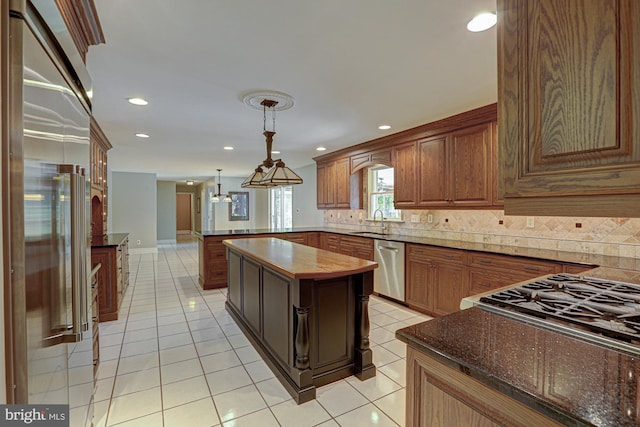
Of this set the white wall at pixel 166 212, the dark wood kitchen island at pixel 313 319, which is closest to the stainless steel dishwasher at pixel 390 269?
the dark wood kitchen island at pixel 313 319

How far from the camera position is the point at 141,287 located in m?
5.00

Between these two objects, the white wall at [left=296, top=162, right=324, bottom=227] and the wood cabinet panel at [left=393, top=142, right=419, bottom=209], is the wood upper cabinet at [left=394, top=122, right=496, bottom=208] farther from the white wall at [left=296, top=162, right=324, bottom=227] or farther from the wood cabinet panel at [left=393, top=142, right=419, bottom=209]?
the white wall at [left=296, top=162, right=324, bottom=227]

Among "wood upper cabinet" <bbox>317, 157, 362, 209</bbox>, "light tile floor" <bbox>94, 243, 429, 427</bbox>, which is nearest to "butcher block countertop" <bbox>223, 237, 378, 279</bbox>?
"light tile floor" <bbox>94, 243, 429, 427</bbox>

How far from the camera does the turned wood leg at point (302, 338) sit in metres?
2.10

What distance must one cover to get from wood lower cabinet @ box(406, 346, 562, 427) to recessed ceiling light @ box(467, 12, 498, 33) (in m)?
1.82

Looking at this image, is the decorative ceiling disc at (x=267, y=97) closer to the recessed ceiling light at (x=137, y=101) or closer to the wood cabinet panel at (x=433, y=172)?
the recessed ceiling light at (x=137, y=101)

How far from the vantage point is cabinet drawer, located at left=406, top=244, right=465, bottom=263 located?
3.28m

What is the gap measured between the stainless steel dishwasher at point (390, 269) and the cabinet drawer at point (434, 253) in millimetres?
160

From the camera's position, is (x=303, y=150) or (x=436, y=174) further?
(x=303, y=150)

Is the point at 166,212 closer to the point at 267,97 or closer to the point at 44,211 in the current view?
Answer: the point at 267,97

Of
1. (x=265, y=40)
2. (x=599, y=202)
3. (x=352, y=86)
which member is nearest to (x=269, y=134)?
(x=352, y=86)

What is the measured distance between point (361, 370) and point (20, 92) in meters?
2.44

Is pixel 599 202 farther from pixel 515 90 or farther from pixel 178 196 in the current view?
pixel 178 196

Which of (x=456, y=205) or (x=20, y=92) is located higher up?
(x=20, y=92)
